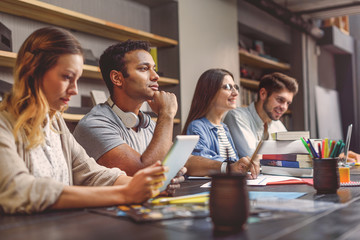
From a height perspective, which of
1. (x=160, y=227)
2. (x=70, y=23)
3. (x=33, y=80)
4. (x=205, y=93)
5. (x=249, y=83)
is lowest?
(x=160, y=227)

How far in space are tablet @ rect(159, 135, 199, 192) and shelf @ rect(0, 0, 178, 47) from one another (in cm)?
189

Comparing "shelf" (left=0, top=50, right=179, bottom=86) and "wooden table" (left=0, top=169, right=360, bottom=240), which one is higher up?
"shelf" (left=0, top=50, right=179, bottom=86)

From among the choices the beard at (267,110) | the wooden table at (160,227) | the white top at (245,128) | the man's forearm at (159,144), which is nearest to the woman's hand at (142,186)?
the wooden table at (160,227)

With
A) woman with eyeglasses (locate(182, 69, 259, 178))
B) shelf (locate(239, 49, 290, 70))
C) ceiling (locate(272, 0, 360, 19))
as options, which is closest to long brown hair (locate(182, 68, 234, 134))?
woman with eyeglasses (locate(182, 69, 259, 178))

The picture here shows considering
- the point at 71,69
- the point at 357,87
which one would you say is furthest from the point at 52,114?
the point at 357,87

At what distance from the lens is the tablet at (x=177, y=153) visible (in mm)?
1104

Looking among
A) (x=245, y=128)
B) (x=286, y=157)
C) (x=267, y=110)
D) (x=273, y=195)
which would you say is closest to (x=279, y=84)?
(x=267, y=110)

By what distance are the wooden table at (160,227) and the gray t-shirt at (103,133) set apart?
2.43 feet

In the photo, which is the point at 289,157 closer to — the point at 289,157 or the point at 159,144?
the point at 289,157

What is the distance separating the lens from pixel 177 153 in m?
1.16

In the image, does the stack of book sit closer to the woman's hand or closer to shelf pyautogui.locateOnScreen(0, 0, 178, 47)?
the woman's hand

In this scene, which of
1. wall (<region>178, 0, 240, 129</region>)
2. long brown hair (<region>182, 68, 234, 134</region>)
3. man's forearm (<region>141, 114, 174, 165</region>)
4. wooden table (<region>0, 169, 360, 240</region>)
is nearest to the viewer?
wooden table (<region>0, 169, 360, 240</region>)

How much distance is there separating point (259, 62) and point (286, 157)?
361cm

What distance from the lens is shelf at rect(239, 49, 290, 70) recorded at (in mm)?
4992
